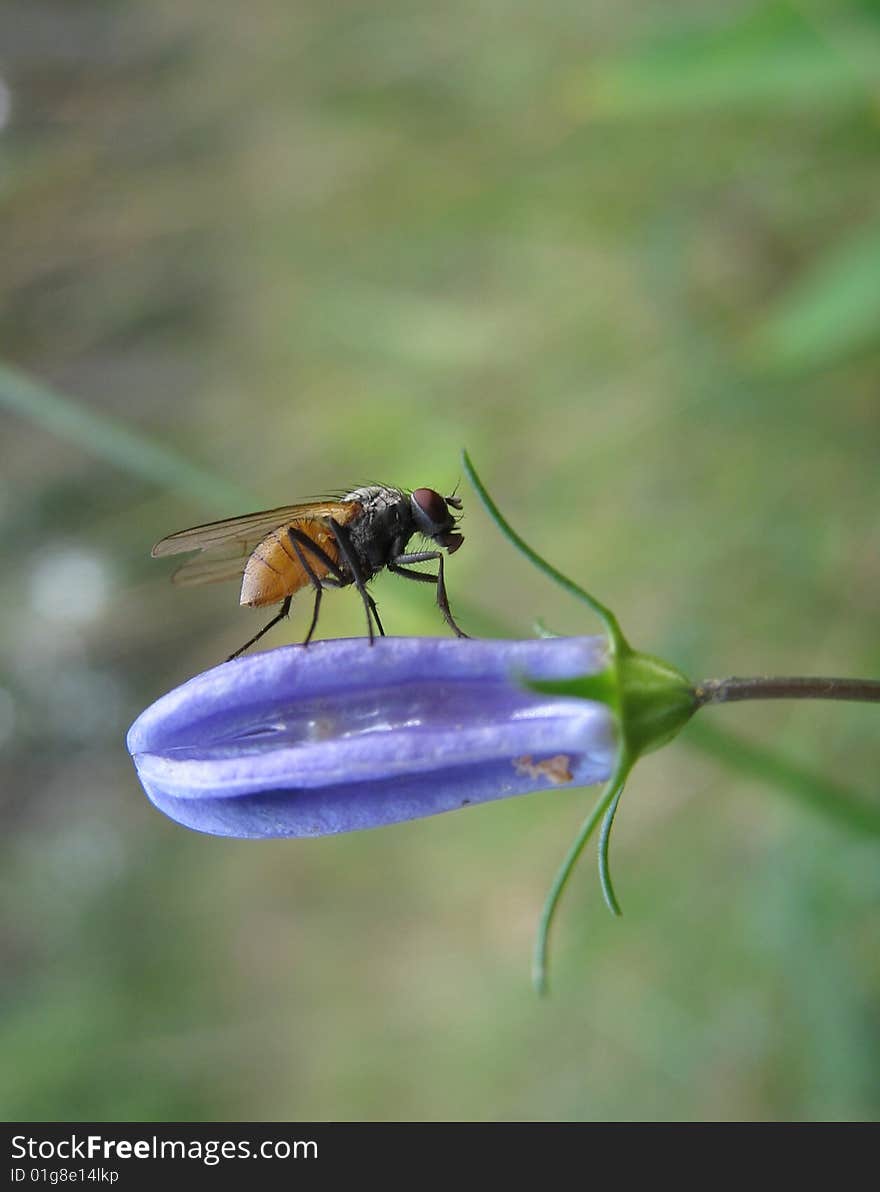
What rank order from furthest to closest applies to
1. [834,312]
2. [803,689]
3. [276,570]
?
[834,312]
[276,570]
[803,689]

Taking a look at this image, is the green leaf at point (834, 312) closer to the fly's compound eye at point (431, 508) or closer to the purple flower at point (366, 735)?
the fly's compound eye at point (431, 508)

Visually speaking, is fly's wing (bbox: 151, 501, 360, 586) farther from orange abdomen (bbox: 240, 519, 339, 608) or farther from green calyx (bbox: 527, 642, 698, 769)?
green calyx (bbox: 527, 642, 698, 769)

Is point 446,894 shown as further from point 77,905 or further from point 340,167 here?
point 340,167

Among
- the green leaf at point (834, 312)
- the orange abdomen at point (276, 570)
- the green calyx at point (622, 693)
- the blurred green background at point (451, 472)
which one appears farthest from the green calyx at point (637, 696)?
the green leaf at point (834, 312)

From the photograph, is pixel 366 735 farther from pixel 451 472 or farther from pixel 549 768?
pixel 451 472

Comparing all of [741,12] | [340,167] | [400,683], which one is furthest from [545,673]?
[340,167]

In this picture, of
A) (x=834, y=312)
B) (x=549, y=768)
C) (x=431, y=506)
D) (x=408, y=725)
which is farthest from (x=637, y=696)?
(x=834, y=312)
